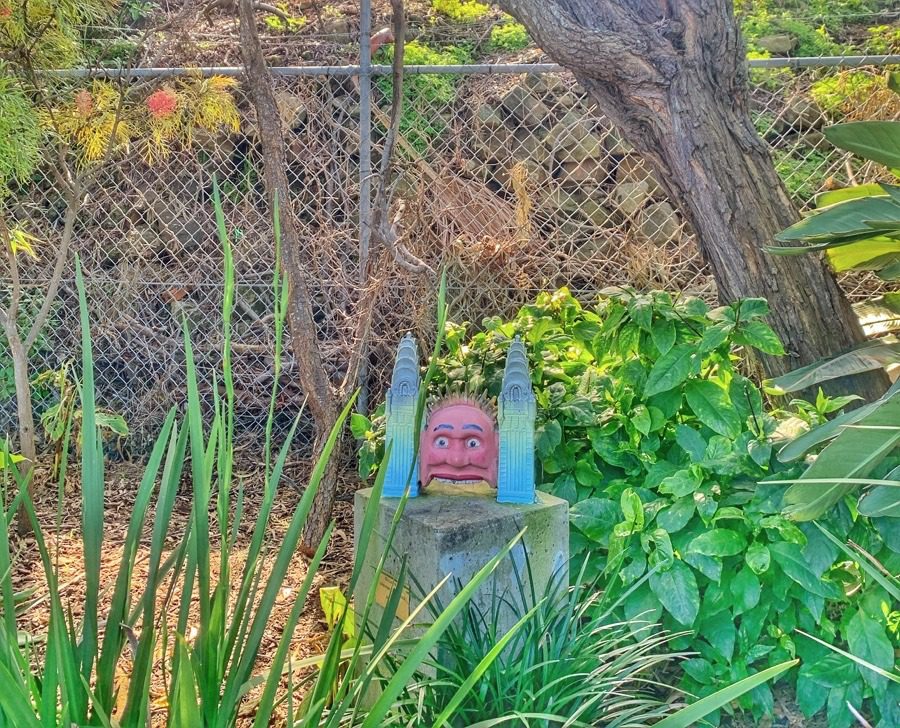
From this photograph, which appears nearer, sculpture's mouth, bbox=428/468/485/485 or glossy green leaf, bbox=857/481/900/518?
glossy green leaf, bbox=857/481/900/518

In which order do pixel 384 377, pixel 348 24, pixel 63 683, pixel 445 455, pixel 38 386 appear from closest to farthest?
pixel 63 683, pixel 445 455, pixel 384 377, pixel 38 386, pixel 348 24

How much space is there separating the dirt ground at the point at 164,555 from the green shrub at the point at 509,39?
277 cm

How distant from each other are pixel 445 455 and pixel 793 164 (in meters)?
2.81

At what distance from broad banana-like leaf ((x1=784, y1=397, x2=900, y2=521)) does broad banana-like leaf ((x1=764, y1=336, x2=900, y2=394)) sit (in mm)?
300

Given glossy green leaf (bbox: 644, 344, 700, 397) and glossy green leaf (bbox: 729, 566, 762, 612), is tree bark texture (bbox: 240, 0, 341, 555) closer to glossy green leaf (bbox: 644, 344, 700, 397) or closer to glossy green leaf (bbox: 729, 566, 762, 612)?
glossy green leaf (bbox: 644, 344, 700, 397)

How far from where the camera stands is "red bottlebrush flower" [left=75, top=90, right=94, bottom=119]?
3086 millimetres

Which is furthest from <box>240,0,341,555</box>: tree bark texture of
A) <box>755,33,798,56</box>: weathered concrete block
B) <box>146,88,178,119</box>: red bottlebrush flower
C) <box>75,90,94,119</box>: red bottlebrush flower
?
<box>755,33,798,56</box>: weathered concrete block

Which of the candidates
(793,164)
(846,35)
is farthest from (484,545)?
(846,35)

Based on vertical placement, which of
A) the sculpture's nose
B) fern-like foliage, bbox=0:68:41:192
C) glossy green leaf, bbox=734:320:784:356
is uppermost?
fern-like foliage, bbox=0:68:41:192

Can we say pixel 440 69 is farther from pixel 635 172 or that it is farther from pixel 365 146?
pixel 635 172

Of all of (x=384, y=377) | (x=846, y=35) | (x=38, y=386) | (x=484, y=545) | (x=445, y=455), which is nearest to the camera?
(x=484, y=545)

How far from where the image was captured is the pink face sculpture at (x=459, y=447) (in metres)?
2.04

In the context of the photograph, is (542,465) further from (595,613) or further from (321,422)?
(321,422)

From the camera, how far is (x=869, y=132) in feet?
7.34
